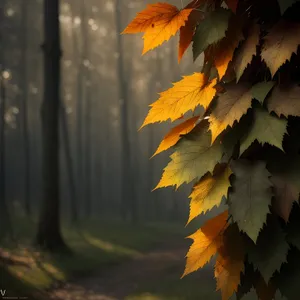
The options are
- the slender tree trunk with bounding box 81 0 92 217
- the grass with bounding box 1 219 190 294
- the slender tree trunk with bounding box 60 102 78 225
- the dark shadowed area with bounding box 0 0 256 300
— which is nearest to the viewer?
the grass with bounding box 1 219 190 294

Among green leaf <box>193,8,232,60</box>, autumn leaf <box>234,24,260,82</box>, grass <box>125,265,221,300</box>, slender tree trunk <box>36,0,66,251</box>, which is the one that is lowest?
grass <box>125,265,221,300</box>

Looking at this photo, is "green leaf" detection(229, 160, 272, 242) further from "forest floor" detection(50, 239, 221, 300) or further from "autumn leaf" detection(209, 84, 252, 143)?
"forest floor" detection(50, 239, 221, 300)

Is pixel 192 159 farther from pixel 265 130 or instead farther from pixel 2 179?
pixel 2 179

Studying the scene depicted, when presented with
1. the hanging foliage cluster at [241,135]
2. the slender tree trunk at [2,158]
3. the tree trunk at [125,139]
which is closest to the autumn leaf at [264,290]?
the hanging foliage cluster at [241,135]

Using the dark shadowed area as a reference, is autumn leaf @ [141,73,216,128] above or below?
above

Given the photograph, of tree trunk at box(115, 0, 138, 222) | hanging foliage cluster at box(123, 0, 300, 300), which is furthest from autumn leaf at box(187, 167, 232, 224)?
tree trunk at box(115, 0, 138, 222)

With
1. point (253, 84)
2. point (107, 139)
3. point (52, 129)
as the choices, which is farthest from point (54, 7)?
point (107, 139)

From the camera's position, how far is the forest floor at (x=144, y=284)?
717 cm

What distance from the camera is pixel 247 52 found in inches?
53.2

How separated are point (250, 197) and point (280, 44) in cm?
49

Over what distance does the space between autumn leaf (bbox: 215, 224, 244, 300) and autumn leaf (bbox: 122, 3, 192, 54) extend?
2.30ft

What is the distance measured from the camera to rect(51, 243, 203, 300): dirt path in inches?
299

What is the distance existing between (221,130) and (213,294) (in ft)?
19.6

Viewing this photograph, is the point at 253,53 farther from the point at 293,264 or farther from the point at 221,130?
the point at 293,264
